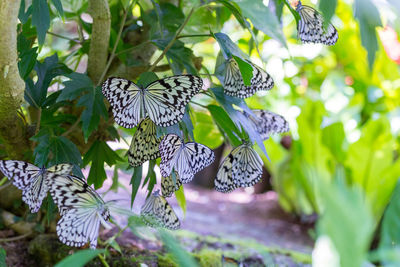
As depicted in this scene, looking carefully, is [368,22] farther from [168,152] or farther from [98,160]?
[98,160]

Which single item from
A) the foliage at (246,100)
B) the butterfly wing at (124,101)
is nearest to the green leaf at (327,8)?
the foliage at (246,100)

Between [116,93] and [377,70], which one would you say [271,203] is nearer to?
[377,70]

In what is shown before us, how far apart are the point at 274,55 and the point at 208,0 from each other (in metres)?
1.49

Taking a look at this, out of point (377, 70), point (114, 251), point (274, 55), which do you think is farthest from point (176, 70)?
point (377, 70)

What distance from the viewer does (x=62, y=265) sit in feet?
1.43

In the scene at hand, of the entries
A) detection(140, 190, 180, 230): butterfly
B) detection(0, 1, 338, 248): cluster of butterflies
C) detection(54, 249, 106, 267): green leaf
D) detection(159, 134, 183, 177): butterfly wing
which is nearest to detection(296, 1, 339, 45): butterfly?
detection(0, 1, 338, 248): cluster of butterflies

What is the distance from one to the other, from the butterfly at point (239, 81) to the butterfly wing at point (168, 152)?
16 cm

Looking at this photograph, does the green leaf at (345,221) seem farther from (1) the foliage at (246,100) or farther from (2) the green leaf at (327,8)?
(2) the green leaf at (327,8)

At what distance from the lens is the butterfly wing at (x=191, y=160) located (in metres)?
0.75

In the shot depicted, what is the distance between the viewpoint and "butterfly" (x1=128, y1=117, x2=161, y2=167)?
0.77 m

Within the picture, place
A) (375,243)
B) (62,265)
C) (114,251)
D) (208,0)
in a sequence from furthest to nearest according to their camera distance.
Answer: (375,243), (114,251), (208,0), (62,265)

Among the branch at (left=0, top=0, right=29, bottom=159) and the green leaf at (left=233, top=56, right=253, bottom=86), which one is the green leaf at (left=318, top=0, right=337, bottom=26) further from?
the branch at (left=0, top=0, right=29, bottom=159)

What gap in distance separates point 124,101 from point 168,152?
0.40ft

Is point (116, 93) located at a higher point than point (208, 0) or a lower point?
lower
